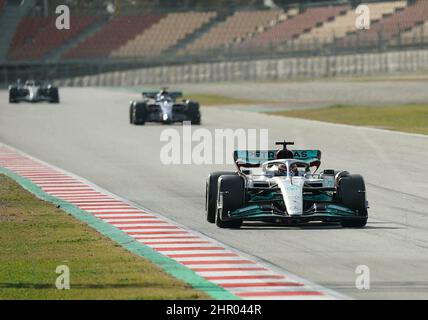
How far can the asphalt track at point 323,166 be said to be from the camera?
14.0m

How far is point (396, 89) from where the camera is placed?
208 feet

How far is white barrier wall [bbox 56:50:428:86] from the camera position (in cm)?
7388

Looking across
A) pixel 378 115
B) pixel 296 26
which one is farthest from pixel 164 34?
pixel 378 115

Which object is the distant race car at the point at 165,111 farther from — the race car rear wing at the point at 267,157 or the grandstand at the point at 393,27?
the grandstand at the point at 393,27

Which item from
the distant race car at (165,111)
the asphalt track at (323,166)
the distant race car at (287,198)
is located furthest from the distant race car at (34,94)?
the distant race car at (287,198)

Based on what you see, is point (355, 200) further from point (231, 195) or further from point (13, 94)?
point (13, 94)

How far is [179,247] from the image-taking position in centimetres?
1565

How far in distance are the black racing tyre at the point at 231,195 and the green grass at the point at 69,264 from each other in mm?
1795

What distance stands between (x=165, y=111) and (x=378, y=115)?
8.73 m

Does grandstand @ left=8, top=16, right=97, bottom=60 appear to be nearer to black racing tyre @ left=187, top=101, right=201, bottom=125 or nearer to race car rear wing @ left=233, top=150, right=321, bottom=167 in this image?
black racing tyre @ left=187, top=101, right=201, bottom=125

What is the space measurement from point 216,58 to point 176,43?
6.43m
